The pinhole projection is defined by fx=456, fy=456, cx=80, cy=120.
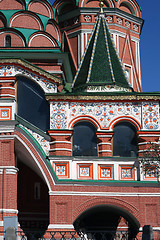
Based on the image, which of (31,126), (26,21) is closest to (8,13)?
(26,21)

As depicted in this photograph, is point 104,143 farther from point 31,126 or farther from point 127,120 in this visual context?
point 31,126

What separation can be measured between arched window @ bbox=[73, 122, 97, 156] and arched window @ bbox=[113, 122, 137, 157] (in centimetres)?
71

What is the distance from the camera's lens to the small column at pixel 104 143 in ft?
48.4

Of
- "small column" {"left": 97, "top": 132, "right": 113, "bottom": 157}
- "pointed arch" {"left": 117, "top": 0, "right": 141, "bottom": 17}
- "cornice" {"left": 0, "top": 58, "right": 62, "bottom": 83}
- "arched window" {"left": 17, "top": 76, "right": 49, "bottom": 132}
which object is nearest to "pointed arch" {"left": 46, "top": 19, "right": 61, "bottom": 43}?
"pointed arch" {"left": 117, "top": 0, "right": 141, "bottom": 17}

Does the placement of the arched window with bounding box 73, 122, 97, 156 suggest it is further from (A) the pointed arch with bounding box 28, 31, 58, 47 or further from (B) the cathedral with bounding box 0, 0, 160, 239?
(A) the pointed arch with bounding box 28, 31, 58, 47

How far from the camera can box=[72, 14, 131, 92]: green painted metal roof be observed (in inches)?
629

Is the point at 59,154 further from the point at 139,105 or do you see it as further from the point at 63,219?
the point at 139,105

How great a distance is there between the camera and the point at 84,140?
14953 mm

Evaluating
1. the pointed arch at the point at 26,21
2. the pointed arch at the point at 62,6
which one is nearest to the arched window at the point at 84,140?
the pointed arch at the point at 26,21

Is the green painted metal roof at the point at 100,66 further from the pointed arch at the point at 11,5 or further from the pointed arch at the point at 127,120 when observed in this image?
the pointed arch at the point at 11,5

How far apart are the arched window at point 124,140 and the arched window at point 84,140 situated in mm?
707

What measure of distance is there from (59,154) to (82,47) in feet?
31.0

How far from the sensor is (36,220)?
53.2ft

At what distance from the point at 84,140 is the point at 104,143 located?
672mm
